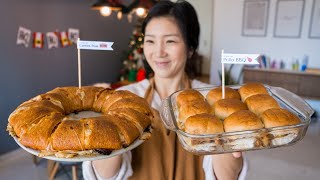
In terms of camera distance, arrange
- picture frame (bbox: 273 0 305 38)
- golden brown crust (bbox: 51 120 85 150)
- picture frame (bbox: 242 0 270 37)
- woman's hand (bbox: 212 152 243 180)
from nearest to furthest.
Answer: golden brown crust (bbox: 51 120 85 150) < woman's hand (bbox: 212 152 243 180) < picture frame (bbox: 273 0 305 38) < picture frame (bbox: 242 0 270 37)

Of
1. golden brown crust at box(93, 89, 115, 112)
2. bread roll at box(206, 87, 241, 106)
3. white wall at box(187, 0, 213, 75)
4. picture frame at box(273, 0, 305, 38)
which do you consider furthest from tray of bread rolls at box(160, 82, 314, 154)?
white wall at box(187, 0, 213, 75)

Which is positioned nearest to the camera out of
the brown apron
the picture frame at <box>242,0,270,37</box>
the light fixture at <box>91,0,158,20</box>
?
the brown apron

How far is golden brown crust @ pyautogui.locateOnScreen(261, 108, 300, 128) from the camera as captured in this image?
0.76 m

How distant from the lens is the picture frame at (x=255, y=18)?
173 inches

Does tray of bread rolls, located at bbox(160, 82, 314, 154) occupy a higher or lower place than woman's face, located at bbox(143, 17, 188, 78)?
lower

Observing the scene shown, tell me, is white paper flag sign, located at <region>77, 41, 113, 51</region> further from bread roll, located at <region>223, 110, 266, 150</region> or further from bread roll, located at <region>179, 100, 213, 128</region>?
bread roll, located at <region>223, 110, 266, 150</region>

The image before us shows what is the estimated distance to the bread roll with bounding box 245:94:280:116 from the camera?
87cm

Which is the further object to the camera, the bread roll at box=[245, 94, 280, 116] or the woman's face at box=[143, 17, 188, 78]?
the woman's face at box=[143, 17, 188, 78]

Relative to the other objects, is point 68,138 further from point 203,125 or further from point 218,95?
point 218,95

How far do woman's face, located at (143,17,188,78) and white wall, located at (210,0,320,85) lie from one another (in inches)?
150

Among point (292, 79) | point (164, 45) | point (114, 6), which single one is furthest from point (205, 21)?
point (164, 45)

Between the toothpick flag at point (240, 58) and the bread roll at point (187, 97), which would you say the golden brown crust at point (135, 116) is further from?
the toothpick flag at point (240, 58)

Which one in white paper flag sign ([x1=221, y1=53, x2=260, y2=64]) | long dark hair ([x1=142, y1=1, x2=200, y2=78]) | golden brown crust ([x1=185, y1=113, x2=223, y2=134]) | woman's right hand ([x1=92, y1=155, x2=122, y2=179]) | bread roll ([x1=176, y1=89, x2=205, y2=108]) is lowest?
woman's right hand ([x1=92, y1=155, x2=122, y2=179])

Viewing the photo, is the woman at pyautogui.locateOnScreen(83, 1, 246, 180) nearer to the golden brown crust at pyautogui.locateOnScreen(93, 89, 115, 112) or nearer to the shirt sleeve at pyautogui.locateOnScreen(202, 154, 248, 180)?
the shirt sleeve at pyautogui.locateOnScreen(202, 154, 248, 180)
